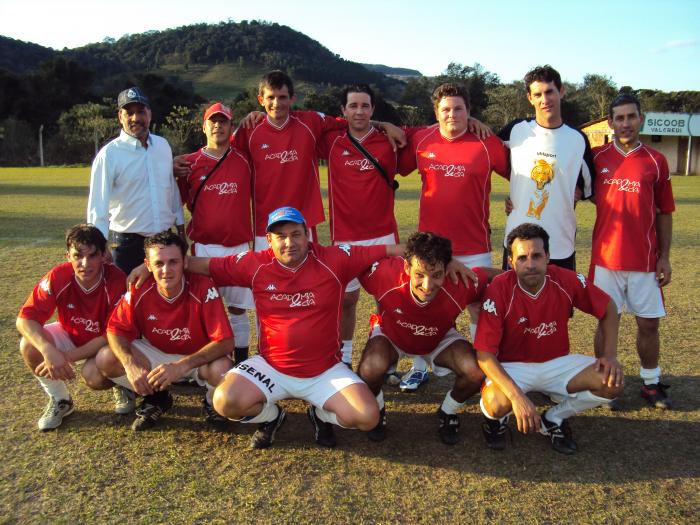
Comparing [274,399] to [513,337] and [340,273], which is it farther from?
[513,337]

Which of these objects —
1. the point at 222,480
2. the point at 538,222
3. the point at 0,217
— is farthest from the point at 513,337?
the point at 0,217

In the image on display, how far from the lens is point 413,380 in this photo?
4984 millimetres

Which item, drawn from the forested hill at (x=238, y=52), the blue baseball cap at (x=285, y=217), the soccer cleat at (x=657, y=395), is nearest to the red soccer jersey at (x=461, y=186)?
the blue baseball cap at (x=285, y=217)

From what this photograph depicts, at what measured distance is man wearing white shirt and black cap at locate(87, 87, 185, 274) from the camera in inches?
194

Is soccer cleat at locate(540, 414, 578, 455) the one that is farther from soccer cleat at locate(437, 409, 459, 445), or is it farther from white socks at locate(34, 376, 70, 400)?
white socks at locate(34, 376, 70, 400)

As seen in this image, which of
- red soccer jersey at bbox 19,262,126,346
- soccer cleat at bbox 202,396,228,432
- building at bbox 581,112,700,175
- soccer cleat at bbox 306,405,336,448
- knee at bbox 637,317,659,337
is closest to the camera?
soccer cleat at bbox 306,405,336,448

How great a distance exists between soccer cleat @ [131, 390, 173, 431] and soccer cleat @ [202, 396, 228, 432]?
0.34 m

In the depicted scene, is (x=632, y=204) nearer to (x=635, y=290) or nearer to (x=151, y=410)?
(x=635, y=290)

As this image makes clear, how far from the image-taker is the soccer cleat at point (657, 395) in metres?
4.54

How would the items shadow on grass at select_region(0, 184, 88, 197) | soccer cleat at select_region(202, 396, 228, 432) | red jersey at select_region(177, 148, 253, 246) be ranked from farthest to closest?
shadow on grass at select_region(0, 184, 88, 197) < red jersey at select_region(177, 148, 253, 246) < soccer cleat at select_region(202, 396, 228, 432)

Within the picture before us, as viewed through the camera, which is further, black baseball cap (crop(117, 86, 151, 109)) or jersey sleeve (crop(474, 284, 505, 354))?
black baseball cap (crop(117, 86, 151, 109))

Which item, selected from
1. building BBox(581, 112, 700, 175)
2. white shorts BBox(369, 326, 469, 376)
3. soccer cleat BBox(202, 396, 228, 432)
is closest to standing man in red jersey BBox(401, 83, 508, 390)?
white shorts BBox(369, 326, 469, 376)

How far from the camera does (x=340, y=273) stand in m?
4.21

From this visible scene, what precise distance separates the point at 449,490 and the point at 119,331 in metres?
2.41
